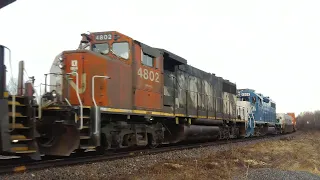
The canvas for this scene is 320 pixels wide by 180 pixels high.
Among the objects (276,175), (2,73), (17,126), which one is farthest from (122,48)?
(276,175)

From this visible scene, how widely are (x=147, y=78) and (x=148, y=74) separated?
6.3 inches

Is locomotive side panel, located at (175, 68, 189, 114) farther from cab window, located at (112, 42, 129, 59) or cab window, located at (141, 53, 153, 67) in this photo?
cab window, located at (112, 42, 129, 59)

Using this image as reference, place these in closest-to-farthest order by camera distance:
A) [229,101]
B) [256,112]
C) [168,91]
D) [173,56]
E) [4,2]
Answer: [4,2]
[168,91]
[173,56]
[229,101]
[256,112]

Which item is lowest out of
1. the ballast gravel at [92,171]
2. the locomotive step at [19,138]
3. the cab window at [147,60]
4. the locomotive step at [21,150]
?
the ballast gravel at [92,171]

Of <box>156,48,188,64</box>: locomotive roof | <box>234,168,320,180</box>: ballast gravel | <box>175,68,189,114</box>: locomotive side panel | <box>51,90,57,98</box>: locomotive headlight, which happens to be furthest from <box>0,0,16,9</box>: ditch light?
<box>175,68,189,114</box>: locomotive side panel

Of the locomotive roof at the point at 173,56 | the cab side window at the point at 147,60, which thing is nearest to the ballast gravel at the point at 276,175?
the cab side window at the point at 147,60

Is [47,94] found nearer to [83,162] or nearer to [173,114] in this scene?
[83,162]

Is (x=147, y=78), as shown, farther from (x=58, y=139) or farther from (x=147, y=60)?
(x=58, y=139)

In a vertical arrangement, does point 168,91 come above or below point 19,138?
above

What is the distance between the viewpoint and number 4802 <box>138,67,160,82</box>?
1085cm

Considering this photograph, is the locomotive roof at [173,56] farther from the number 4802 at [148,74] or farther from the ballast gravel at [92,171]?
the ballast gravel at [92,171]

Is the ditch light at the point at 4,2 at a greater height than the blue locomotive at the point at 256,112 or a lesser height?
greater

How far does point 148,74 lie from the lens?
445 inches

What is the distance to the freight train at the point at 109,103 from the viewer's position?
6.24 metres
